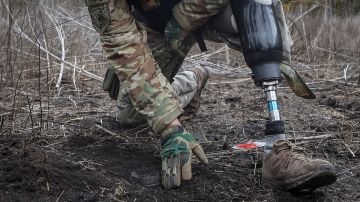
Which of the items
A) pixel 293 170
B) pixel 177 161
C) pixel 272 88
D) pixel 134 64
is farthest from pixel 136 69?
pixel 293 170

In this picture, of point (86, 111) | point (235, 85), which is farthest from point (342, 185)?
point (235, 85)

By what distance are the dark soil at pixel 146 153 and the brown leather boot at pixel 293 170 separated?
0.05 meters

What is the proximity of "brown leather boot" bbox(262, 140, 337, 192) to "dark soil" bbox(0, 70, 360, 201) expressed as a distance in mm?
49

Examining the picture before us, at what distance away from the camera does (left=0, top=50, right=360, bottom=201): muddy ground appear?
6.45ft

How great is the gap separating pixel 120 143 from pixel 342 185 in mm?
997

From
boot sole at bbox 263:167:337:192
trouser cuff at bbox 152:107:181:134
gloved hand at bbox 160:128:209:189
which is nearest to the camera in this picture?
boot sole at bbox 263:167:337:192

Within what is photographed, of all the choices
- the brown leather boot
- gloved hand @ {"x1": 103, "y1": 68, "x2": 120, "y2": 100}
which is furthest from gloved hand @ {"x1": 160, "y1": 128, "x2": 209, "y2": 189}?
gloved hand @ {"x1": 103, "y1": 68, "x2": 120, "y2": 100}

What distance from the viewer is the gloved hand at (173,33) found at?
2.63 metres

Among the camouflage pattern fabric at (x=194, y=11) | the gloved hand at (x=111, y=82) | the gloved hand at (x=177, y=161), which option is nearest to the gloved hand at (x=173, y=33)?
the camouflage pattern fabric at (x=194, y=11)

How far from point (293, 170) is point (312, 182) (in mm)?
79

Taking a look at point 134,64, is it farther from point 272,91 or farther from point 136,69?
point 272,91

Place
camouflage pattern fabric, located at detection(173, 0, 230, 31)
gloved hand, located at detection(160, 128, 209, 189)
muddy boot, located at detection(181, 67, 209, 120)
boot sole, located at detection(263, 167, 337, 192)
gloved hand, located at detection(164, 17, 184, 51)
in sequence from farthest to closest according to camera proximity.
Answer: muddy boot, located at detection(181, 67, 209, 120) < gloved hand, located at detection(164, 17, 184, 51) < camouflage pattern fabric, located at detection(173, 0, 230, 31) < gloved hand, located at detection(160, 128, 209, 189) < boot sole, located at detection(263, 167, 337, 192)

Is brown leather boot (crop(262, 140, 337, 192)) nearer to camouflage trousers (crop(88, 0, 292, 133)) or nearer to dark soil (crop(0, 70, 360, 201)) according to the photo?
dark soil (crop(0, 70, 360, 201))

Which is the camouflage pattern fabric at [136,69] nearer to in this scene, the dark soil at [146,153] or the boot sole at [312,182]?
the dark soil at [146,153]
